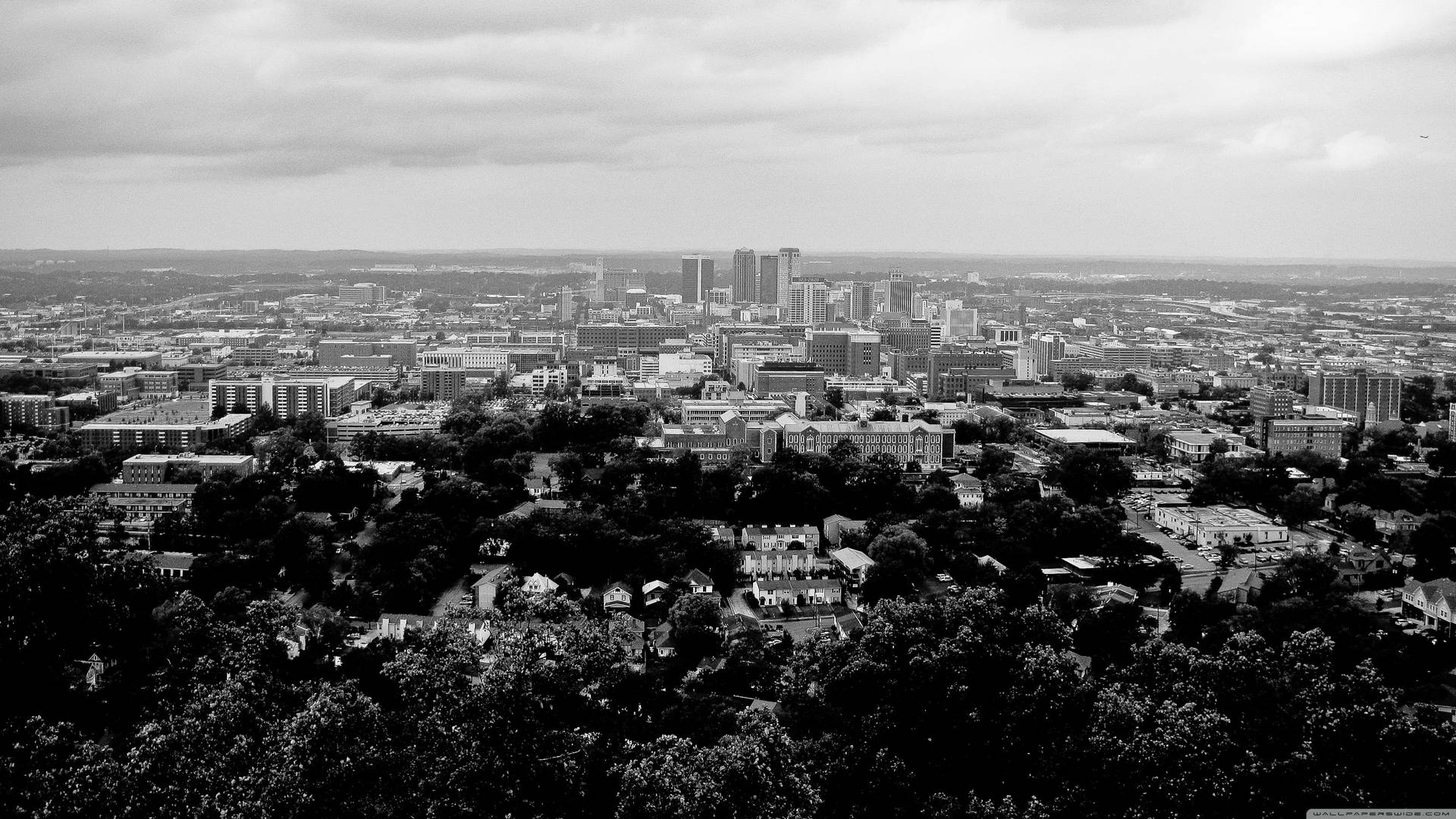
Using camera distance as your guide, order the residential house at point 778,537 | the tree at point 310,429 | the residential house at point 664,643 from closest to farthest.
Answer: the residential house at point 664,643, the residential house at point 778,537, the tree at point 310,429

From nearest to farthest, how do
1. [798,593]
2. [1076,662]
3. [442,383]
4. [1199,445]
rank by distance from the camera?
[1076,662]
[798,593]
[1199,445]
[442,383]

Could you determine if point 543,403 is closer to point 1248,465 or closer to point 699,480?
point 699,480

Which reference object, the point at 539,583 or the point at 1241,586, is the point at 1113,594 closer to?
the point at 1241,586

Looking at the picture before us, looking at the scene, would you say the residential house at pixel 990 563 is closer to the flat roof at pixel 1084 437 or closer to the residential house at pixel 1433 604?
the residential house at pixel 1433 604

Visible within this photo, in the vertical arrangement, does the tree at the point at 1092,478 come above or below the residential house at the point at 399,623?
above

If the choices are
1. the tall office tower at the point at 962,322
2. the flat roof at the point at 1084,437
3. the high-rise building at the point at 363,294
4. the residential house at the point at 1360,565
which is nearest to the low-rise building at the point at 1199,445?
the flat roof at the point at 1084,437

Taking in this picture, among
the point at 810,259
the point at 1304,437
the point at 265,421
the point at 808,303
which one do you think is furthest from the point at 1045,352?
the point at 810,259

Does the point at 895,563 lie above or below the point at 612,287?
A: below
